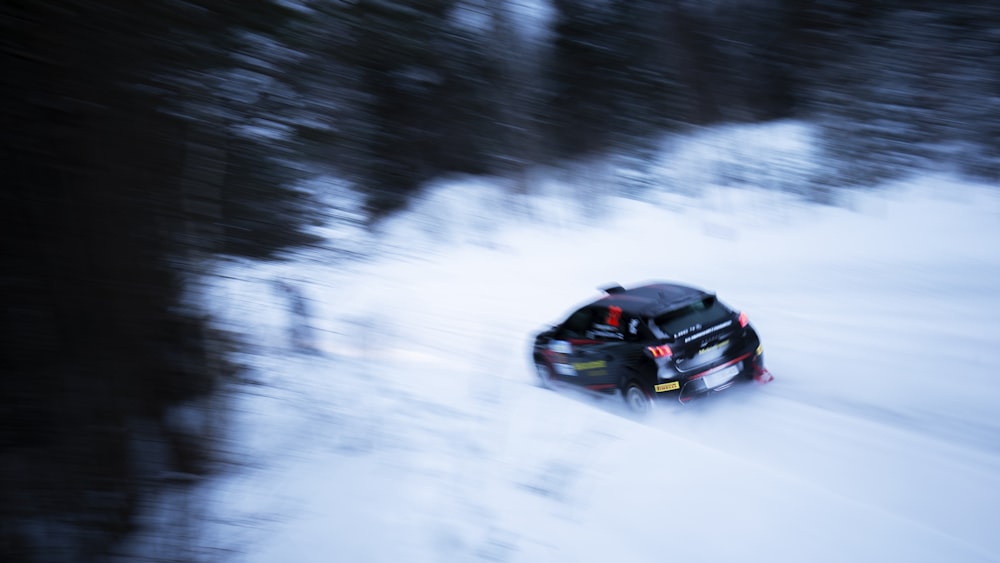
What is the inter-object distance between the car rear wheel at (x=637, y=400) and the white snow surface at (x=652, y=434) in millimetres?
121

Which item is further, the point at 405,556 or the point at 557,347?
the point at 557,347

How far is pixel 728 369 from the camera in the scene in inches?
272

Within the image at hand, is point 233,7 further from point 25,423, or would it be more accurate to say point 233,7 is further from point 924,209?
point 924,209

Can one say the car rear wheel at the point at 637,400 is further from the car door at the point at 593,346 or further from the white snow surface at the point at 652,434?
the car door at the point at 593,346

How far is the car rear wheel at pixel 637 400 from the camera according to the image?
6980mm

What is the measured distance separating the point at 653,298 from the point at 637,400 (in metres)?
1.03

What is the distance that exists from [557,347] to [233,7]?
17.4ft

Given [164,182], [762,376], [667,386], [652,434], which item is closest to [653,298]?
[667,386]

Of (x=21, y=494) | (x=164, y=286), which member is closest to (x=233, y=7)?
(x=164, y=286)

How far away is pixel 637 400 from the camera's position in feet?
23.4

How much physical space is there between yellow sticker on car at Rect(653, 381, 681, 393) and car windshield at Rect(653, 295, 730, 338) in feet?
1.44

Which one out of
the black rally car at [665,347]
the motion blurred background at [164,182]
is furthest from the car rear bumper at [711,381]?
the motion blurred background at [164,182]

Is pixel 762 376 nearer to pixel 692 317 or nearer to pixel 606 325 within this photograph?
pixel 692 317

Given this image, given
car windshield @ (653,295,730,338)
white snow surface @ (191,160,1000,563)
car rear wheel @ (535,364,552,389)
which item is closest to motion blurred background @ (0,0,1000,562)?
white snow surface @ (191,160,1000,563)
